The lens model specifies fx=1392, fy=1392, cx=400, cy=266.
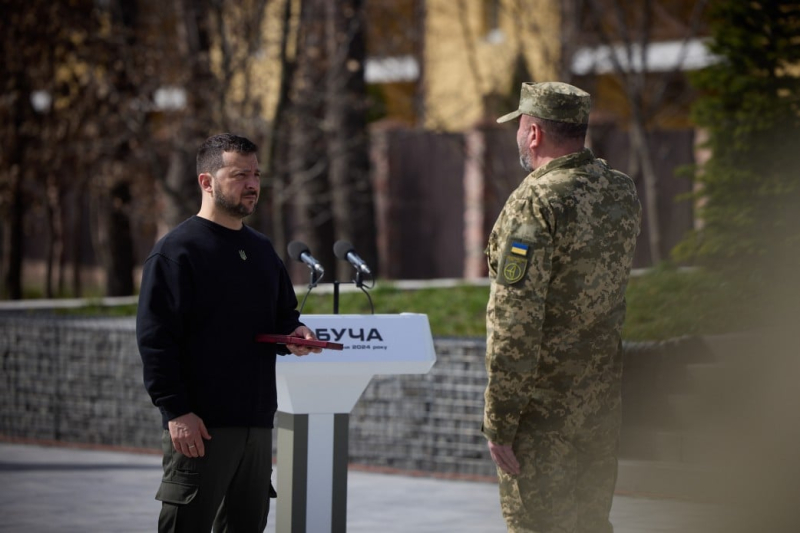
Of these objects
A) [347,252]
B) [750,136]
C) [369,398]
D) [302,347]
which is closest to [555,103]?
[302,347]

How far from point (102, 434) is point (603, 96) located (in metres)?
16.1

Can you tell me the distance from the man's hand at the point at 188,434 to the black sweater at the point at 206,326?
1.2 inches

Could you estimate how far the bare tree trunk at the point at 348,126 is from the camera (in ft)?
52.9

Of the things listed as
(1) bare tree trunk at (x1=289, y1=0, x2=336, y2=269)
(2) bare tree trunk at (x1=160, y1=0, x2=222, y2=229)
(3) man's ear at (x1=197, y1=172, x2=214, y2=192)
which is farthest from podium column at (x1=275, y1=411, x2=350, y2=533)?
(1) bare tree trunk at (x1=289, y1=0, x2=336, y2=269)

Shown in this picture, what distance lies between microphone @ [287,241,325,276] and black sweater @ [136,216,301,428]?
0.89 meters

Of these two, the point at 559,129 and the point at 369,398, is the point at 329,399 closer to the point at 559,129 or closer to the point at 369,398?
the point at 559,129

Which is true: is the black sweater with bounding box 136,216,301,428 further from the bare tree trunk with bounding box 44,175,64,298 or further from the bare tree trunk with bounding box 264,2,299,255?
the bare tree trunk with bounding box 44,175,64,298

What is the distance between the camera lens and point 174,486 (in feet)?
16.7

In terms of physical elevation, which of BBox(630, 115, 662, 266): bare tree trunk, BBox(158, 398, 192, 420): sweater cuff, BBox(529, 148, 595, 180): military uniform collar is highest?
BBox(630, 115, 662, 266): bare tree trunk

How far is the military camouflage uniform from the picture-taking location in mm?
4777

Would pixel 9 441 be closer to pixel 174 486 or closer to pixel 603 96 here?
pixel 174 486

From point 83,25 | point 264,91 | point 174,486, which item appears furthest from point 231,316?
point 83,25

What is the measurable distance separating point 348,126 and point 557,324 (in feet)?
38.4

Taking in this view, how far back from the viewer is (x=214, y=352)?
16.9ft
